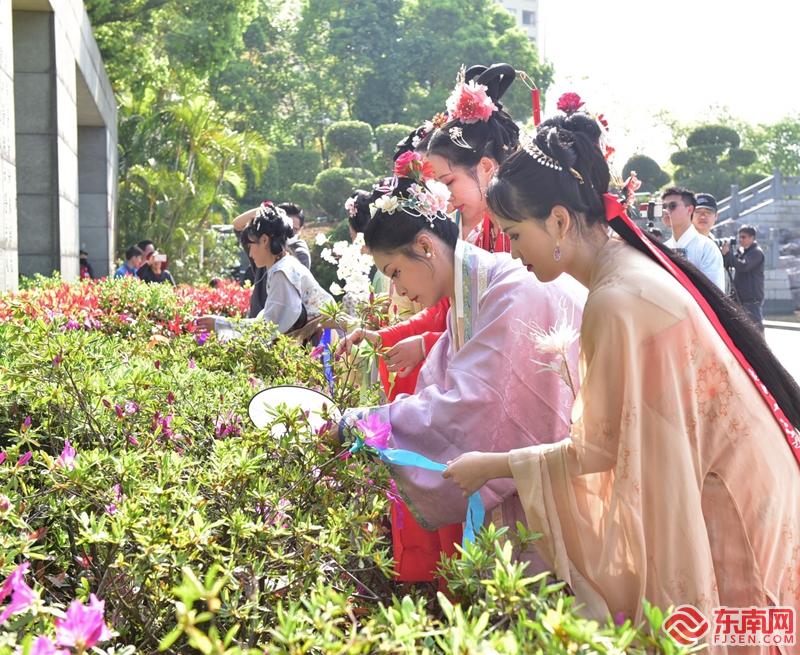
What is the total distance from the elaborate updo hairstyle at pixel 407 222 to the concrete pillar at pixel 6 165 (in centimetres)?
487

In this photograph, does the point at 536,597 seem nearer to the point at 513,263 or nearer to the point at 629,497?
the point at 629,497

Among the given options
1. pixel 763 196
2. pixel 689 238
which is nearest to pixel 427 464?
pixel 689 238

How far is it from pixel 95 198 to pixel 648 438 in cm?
1506

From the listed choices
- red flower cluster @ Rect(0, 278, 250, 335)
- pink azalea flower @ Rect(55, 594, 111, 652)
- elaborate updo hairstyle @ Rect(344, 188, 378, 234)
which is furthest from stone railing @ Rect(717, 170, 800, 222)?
pink azalea flower @ Rect(55, 594, 111, 652)

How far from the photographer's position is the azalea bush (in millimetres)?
1402

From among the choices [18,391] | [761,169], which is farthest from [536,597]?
[761,169]

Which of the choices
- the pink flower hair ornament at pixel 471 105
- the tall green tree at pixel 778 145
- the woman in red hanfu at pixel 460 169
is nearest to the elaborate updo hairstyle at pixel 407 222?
the woman in red hanfu at pixel 460 169

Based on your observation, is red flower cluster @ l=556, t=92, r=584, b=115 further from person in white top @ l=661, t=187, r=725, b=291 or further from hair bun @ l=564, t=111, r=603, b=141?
person in white top @ l=661, t=187, r=725, b=291

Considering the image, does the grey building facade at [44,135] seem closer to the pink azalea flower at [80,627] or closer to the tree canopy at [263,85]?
the tree canopy at [263,85]

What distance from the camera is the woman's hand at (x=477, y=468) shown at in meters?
2.21

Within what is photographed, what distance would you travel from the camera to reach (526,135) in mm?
2416

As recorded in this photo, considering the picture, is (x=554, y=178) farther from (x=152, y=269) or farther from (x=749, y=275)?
(x=152, y=269)

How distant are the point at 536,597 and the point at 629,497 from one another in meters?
0.63

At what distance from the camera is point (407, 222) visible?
116 inches
